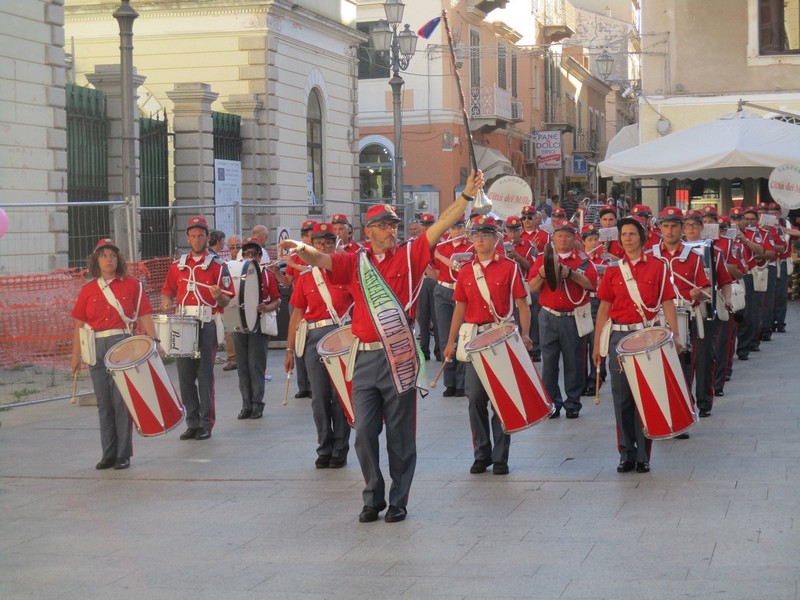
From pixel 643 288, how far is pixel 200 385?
167 inches

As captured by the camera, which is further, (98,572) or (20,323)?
(20,323)

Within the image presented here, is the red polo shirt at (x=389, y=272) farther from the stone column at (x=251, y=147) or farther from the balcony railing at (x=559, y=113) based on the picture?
the balcony railing at (x=559, y=113)

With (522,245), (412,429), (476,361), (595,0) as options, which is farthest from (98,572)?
(595,0)

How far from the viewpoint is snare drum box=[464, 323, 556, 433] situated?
9297 millimetres

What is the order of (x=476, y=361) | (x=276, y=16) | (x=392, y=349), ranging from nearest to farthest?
(x=392, y=349) → (x=476, y=361) → (x=276, y=16)

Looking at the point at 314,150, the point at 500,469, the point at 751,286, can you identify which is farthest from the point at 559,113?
the point at 500,469

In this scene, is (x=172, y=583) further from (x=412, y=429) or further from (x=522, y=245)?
(x=522, y=245)

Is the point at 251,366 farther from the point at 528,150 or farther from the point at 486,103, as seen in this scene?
the point at 528,150

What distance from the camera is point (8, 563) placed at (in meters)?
7.36

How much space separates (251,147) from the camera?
26234mm

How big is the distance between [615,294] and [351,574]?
12.0ft

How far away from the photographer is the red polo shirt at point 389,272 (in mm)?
8055

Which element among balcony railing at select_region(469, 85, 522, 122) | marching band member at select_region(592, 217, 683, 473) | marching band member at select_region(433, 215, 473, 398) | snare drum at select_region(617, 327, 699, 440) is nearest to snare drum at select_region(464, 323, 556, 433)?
marching band member at select_region(592, 217, 683, 473)

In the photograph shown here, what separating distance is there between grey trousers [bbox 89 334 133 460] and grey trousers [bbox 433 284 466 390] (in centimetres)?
461
